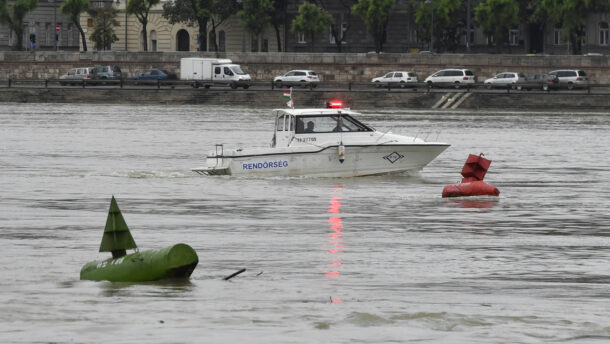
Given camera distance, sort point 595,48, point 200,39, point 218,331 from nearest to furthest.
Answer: point 218,331, point 595,48, point 200,39

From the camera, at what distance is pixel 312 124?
35312 millimetres

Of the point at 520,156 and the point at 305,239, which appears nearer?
the point at 305,239

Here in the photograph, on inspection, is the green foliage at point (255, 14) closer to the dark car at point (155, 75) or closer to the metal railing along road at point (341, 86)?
the dark car at point (155, 75)

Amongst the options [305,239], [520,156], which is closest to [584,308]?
[305,239]

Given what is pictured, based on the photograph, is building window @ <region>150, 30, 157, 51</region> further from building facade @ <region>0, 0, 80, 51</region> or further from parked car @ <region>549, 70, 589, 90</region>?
parked car @ <region>549, 70, 589, 90</region>

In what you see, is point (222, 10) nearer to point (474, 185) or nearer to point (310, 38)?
point (310, 38)

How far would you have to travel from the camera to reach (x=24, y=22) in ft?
385

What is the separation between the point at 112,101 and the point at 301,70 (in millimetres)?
13094

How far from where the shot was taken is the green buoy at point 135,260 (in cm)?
1911

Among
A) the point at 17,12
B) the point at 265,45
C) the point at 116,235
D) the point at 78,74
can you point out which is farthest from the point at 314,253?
the point at 17,12

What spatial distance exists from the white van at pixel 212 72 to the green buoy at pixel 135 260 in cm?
6844

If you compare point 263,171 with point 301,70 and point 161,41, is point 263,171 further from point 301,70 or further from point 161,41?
point 161,41

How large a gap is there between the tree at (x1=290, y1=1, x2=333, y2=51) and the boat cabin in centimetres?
6695

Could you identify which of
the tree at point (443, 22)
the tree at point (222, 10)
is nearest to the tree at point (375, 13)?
the tree at point (443, 22)
